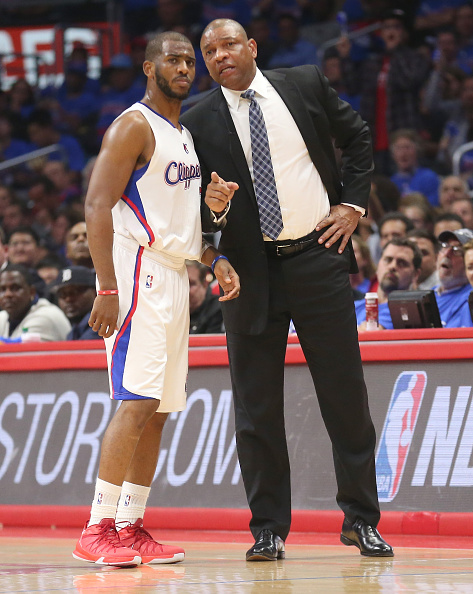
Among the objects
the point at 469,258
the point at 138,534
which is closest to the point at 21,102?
the point at 469,258

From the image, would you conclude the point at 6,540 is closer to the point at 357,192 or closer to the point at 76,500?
the point at 76,500

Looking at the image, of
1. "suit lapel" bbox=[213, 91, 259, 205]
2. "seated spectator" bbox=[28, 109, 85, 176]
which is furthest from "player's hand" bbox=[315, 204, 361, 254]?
"seated spectator" bbox=[28, 109, 85, 176]

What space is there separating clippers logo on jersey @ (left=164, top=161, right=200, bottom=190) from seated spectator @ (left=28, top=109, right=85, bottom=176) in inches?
391

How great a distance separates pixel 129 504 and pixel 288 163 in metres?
1.61

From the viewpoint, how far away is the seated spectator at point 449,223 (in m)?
8.18

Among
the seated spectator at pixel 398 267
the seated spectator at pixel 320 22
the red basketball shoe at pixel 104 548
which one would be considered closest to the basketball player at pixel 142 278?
the red basketball shoe at pixel 104 548

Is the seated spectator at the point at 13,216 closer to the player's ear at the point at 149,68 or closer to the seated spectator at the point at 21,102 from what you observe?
the seated spectator at the point at 21,102

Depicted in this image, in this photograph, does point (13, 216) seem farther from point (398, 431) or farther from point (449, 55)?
point (398, 431)

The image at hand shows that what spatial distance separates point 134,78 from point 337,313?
35.6ft

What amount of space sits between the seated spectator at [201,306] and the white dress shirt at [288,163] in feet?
9.33

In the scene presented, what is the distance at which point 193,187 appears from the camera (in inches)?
181

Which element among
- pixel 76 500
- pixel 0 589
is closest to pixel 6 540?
pixel 76 500

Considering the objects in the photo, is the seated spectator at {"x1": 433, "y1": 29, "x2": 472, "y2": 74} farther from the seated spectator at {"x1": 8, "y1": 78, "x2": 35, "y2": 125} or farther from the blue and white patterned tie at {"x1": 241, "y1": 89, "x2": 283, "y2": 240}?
the blue and white patterned tie at {"x1": 241, "y1": 89, "x2": 283, "y2": 240}

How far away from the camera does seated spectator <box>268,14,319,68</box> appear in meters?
13.1
